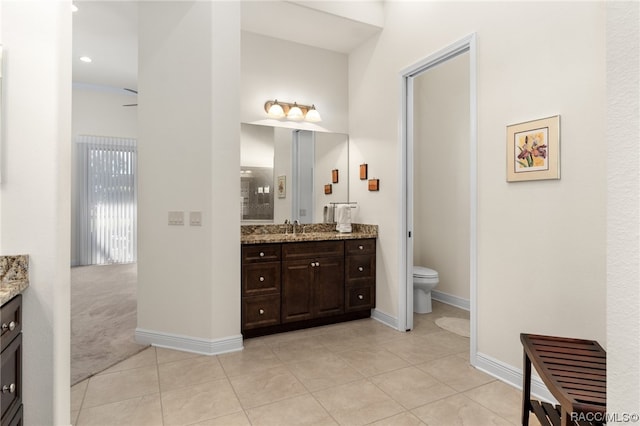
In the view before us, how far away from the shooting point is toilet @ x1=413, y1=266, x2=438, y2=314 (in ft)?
12.4

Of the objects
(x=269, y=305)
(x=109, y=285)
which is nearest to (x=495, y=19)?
(x=269, y=305)

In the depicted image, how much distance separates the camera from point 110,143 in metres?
6.60

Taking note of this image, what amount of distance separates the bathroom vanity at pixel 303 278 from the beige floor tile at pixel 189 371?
18.4 inches

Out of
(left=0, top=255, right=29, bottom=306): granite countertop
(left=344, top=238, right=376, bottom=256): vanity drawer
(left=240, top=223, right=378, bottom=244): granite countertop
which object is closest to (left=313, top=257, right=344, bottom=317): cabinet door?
(left=344, top=238, right=376, bottom=256): vanity drawer

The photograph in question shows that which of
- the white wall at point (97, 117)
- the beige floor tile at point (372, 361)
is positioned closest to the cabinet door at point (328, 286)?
the beige floor tile at point (372, 361)

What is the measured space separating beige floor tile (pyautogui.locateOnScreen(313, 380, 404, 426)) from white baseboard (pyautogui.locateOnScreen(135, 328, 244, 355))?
95cm

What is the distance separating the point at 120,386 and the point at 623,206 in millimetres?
2741

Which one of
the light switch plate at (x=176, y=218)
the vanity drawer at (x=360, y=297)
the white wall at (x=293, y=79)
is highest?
the white wall at (x=293, y=79)

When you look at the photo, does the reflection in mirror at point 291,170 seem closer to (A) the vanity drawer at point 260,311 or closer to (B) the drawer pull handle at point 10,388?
(A) the vanity drawer at point 260,311

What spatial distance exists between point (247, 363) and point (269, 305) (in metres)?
0.60

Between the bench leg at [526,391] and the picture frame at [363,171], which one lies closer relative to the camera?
the bench leg at [526,391]

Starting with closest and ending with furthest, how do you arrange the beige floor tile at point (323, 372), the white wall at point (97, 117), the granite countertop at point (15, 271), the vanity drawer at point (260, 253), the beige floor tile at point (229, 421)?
1. the granite countertop at point (15, 271)
2. the beige floor tile at point (229, 421)
3. the beige floor tile at point (323, 372)
4. the vanity drawer at point (260, 253)
5. the white wall at point (97, 117)

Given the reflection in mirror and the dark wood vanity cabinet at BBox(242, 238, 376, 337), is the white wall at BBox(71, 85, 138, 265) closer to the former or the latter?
the reflection in mirror

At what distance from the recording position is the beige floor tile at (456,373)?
2324mm
